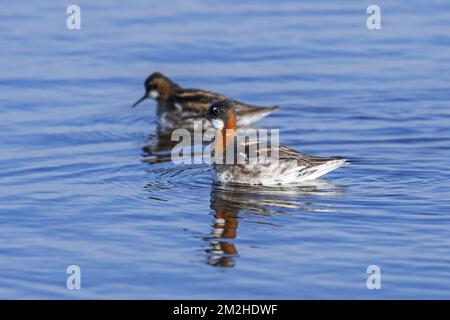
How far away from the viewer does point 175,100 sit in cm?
2117

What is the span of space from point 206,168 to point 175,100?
4.54 meters

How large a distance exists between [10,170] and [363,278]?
22.9ft

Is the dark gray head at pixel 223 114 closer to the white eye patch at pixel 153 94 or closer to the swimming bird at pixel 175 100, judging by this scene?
the swimming bird at pixel 175 100

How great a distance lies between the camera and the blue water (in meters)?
12.0

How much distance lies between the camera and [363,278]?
11602 mm

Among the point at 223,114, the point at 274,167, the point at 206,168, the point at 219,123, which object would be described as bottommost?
the point at 274,167

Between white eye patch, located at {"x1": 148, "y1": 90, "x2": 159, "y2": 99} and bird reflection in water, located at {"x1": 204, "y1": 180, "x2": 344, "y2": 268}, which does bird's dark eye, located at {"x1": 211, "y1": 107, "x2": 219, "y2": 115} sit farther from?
white eye patch, located at {"x1": 148, "y1": 90, "x2": 159, "y2": 99}

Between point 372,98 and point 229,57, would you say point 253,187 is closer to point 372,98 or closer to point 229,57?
point 372,98

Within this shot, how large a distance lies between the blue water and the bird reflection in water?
40 millimetres

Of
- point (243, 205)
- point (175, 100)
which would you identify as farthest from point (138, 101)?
point (243, 205)

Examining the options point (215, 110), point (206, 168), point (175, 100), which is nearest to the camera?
point (215, 110)

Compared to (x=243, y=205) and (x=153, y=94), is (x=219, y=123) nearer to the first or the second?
(x=243, y=205)

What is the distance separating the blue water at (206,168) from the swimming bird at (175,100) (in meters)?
0.49

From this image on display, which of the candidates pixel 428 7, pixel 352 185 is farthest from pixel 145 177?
pixel 428 7
